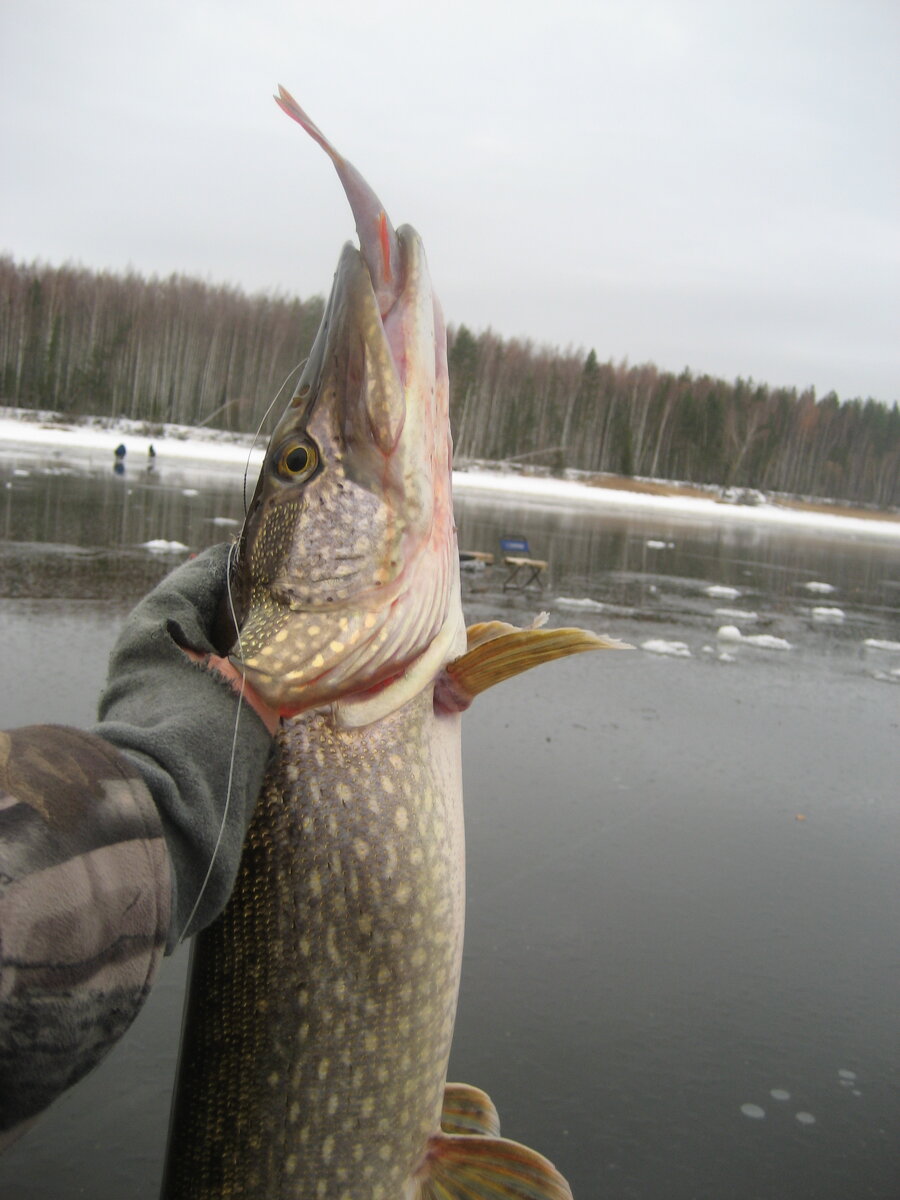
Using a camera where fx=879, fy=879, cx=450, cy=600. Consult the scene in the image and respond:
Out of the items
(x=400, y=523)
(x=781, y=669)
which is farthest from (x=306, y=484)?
(x=781, y=669)

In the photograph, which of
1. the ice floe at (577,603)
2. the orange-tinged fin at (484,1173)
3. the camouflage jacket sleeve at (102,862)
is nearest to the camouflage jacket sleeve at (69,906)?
the camouflage jacket sleeve at (102,862)

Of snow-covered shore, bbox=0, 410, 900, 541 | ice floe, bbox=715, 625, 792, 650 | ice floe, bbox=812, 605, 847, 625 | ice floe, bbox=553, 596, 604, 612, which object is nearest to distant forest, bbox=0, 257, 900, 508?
snow-covered shore, bbox=0, 410, 900, 541

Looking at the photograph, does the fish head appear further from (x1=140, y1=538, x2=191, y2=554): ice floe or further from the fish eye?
(x1=140, y1=538, x2=191, y2=554): ice floe

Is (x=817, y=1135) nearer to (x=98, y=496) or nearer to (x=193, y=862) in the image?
(x=193, y=862)

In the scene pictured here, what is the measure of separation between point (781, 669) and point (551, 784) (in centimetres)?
427

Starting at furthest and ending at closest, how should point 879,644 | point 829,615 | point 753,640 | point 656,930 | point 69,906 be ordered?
point 829,615
point 879,644
point 753,640
point 656,930
point 69,906

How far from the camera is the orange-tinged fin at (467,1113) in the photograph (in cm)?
172

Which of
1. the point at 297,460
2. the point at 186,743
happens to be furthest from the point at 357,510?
the point at 186,743

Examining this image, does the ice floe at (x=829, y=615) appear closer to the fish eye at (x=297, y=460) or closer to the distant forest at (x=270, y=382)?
the fish eye at (x=297, y=460)

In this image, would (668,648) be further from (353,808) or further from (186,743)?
(186,743)

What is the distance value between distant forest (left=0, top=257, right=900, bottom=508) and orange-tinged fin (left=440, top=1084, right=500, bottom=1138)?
4288cm

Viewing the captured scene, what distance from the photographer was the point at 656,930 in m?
3.26

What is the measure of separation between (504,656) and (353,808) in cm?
37

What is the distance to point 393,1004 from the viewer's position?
4.88 feet
